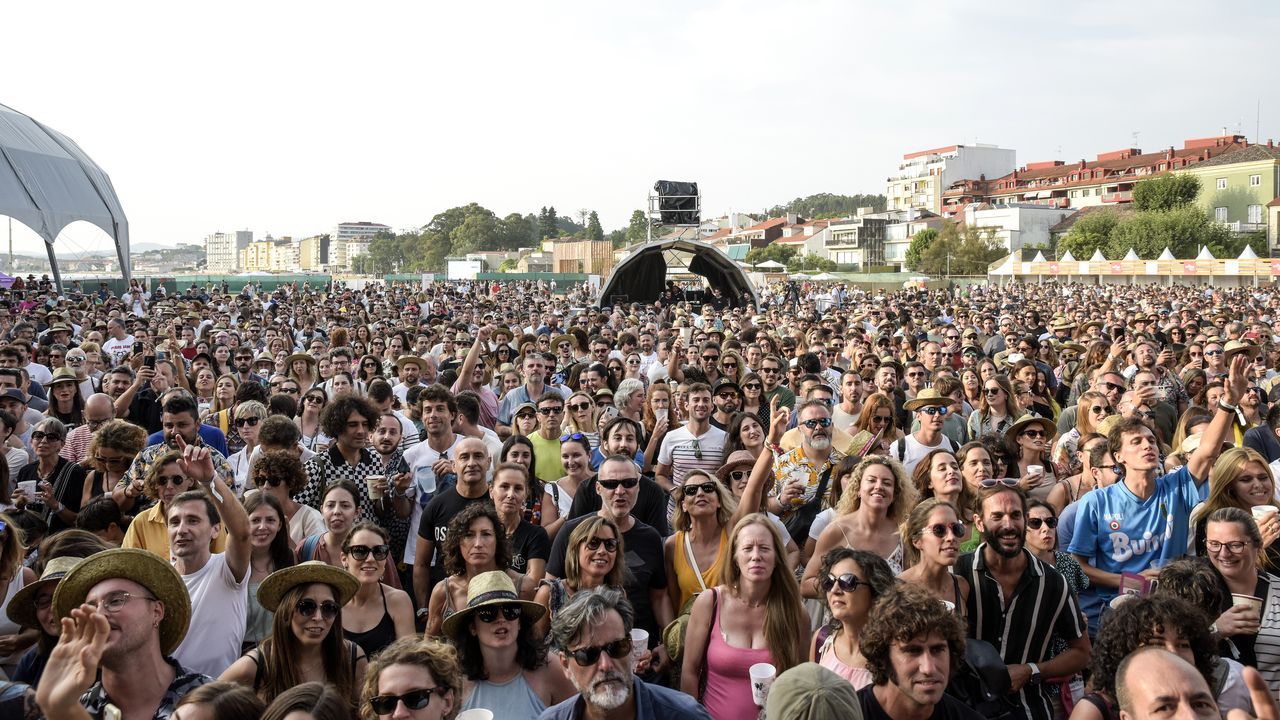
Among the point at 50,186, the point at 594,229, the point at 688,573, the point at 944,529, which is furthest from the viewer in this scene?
the point at 594,229

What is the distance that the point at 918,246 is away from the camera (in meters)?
73.4

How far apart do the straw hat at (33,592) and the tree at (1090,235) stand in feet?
230

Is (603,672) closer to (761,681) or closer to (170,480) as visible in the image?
(761,681)

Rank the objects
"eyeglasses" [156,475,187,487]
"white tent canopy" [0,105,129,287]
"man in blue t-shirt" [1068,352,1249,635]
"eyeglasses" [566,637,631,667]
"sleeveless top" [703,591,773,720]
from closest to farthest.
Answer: "eyeglasses" [566,637,631,667] < "sleeveless top" [703,591,773,720] < "man in blue t-shirt" [1068,352,1249,635] < "eyeglasses" [156,475,187,487] < "white tent canopy" [0,105,129,287]

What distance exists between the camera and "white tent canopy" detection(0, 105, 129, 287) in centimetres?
2917

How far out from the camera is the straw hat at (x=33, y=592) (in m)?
3.50

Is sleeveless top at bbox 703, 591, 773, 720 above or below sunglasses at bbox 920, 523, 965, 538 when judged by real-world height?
below

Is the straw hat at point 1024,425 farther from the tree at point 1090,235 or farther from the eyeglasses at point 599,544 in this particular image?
the tree at point 1090,235

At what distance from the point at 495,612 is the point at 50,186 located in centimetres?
3371

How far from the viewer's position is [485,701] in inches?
131

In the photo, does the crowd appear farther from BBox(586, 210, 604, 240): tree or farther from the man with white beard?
BBox(586, 210, 604, 240): tree

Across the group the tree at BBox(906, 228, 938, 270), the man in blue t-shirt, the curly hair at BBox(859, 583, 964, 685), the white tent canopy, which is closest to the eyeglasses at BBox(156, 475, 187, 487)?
the curly hair at BBox(859, 583, 964, 685)

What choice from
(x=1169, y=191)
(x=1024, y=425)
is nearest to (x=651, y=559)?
(x=1024, y=425)

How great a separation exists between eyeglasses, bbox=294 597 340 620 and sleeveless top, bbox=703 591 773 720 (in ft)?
4.65
